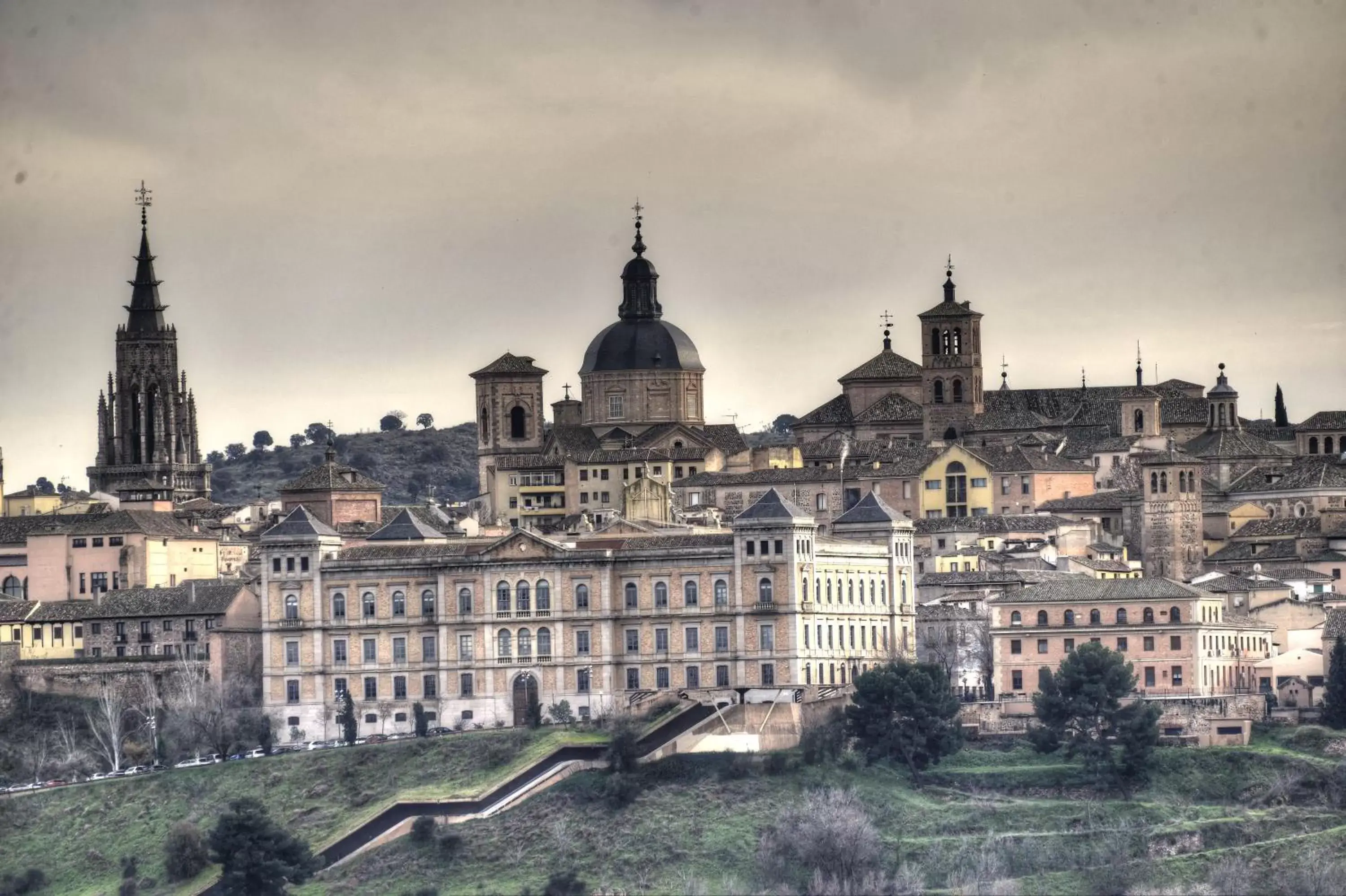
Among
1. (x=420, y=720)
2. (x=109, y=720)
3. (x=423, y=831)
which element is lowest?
(x=423, y=831)

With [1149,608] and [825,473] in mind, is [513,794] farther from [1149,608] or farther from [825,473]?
[825,473]

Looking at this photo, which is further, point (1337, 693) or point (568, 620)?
point (568, 620)

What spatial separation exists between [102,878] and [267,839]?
668 cm

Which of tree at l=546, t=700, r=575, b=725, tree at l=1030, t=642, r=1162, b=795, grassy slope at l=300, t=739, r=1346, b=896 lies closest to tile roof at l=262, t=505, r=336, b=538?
tree at l=546, t=700, r=575, b=725

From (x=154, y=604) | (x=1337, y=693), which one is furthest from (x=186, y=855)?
(x=1337, y=693)

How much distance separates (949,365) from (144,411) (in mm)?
34663

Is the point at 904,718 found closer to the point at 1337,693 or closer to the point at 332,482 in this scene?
the point at 1337,693

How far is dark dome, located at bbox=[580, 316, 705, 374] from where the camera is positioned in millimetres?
161875

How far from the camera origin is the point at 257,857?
112 m

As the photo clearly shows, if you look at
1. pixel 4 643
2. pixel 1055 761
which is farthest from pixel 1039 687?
pixel 4 643

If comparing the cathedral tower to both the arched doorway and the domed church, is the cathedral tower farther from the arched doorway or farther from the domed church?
the arched doorway

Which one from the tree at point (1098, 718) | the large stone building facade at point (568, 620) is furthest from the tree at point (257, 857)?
the tree at point (1098, 718)

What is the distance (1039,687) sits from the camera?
397ft

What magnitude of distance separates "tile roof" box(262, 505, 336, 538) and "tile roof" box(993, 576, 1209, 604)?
815 inches
